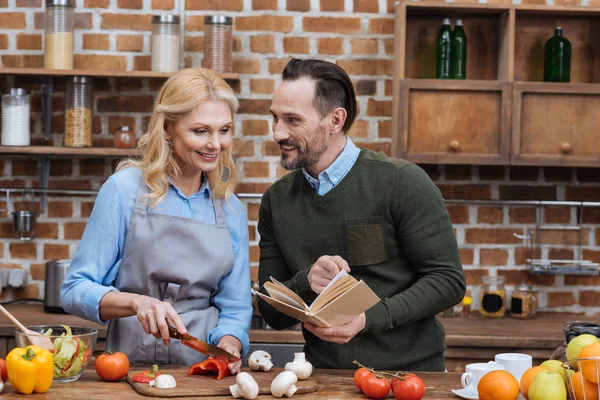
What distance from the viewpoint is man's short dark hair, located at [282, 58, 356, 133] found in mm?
2494

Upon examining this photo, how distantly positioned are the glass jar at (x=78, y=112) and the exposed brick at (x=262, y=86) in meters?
0.70

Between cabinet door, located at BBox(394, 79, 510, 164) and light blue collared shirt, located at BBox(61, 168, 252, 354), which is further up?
cabinet door, located at BBox(394, 79, 510, 164)

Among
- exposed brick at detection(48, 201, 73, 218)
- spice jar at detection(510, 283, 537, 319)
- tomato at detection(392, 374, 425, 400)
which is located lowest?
spice jar at detection(510, 283, 537, 319)

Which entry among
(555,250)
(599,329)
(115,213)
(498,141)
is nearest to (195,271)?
(115,213)

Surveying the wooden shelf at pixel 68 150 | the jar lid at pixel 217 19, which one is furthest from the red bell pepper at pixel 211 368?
the jar lid at pixel 217 19

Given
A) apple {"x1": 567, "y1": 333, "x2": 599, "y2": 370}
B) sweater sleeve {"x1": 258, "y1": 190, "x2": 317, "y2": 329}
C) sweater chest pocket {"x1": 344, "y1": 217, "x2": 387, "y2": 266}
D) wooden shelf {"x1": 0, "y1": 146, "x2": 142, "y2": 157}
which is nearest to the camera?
apple {"x1": 567, "y1": 333, "x2": 599, "y2": 370}

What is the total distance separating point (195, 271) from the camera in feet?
7.86

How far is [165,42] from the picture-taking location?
3.55 metres

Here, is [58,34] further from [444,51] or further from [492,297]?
[492,297]

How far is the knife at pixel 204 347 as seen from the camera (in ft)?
6.82

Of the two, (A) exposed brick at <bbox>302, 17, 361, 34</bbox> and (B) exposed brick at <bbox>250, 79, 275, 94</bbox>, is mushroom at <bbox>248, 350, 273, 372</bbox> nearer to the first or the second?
(B) exposed brick at <bbox>250, 79, 275, 94</bbox>

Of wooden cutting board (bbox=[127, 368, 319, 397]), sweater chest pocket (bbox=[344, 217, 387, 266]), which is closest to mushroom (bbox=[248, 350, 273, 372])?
wooden cutting board (bbox=[127, 368, 319, 397])

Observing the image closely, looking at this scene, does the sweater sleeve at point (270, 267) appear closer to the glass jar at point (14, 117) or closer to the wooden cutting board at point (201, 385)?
the wooden cutting board at point (201, 385)

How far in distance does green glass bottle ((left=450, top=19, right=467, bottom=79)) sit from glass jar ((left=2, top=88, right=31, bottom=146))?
1.81m
